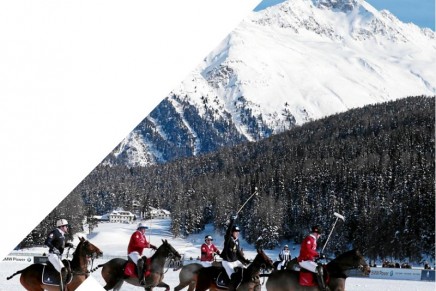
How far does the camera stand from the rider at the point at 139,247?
13.1 metres

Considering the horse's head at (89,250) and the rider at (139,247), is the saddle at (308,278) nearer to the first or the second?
the rider at (139,247)

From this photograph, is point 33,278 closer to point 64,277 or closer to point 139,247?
point 64,277

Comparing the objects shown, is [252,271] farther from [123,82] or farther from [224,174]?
[224,174]

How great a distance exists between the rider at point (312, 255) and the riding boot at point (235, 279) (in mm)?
1150

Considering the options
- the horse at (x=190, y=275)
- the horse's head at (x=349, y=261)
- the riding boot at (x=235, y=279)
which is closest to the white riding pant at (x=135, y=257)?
the horse at (x=190, y=275)

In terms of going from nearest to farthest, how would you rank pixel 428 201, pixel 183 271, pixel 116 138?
pixel 116 138, pixel 183 271, pixel 428 201

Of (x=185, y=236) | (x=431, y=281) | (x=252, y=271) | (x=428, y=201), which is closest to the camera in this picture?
(x=252, y=271)

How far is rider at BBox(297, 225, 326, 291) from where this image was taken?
11.8m

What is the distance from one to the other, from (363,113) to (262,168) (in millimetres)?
42869

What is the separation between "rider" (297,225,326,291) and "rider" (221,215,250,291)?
1.18m

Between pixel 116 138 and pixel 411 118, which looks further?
pixel 411 118

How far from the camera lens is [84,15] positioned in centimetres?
646

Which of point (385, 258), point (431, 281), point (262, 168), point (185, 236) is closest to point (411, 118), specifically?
point (262, 168)
